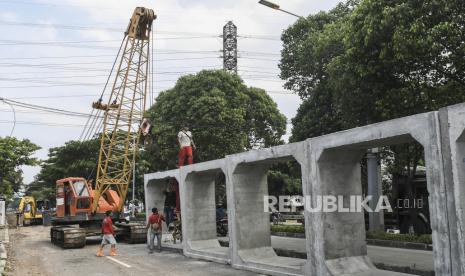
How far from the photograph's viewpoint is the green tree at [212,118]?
30.7 m

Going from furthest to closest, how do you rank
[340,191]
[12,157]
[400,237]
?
[12,157] → [400,237] → [340,191]

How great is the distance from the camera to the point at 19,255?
59.6 ft

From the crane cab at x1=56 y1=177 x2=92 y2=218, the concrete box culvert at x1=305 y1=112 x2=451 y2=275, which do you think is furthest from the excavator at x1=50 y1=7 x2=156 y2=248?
the concrete box culvert at x1=305 y1=112 x2=451 y2=275

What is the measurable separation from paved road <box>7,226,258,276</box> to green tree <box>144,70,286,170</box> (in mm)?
12347

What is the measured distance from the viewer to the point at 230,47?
47.4 metres

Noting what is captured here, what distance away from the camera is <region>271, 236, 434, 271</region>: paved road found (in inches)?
468

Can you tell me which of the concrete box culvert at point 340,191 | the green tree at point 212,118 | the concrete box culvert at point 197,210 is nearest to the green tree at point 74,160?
the green tree at point 212,118

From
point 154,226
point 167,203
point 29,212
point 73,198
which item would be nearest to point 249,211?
point 154,226

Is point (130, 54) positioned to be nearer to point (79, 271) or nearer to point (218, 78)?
point (218, 78)

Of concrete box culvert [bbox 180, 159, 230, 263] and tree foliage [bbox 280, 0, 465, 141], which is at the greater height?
tree foliage [bbox 280, 0, 465, 141]

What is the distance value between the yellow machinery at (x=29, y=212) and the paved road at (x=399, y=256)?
30675mm

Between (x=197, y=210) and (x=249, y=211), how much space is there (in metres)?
3.27

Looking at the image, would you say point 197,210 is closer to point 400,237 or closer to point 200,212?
point 200,212

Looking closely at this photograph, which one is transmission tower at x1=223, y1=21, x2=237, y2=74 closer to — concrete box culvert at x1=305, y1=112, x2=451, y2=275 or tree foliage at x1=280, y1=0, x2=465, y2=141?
Answer: tree foliage at x1=280, y1=0, x2=465, y2=141
